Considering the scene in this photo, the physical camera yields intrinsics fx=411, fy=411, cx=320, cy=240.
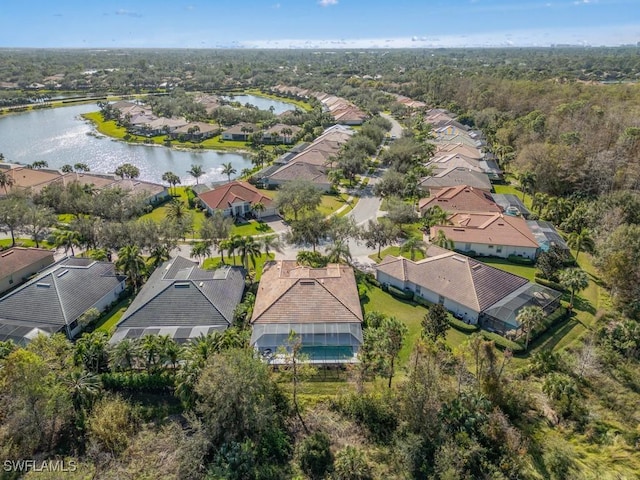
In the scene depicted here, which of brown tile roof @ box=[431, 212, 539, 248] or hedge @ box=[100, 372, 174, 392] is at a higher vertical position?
brown tile roof @ box=[431, 212, 539, 248]

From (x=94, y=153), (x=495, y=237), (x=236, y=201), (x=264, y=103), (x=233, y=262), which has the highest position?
(x=495, y=237)

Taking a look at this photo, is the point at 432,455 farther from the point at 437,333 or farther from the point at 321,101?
the point at 321,101

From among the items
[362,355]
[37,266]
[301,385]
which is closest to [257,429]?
[301,385]

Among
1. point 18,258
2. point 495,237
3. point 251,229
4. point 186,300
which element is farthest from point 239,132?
point 186,300

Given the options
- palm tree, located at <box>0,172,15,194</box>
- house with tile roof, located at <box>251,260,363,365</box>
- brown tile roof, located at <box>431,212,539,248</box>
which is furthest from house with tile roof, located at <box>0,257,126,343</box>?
brown tile roof, located at <box>431,212,539,248</box>

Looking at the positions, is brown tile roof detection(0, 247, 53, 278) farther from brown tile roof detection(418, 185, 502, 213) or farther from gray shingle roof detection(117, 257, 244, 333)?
brown tile roof detection(418, 185, 502, 213)

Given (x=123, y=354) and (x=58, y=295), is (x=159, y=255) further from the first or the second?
(x=123, y=354)

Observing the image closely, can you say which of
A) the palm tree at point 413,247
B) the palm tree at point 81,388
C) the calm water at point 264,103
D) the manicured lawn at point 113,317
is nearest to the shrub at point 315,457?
the palm tree at point 81,388

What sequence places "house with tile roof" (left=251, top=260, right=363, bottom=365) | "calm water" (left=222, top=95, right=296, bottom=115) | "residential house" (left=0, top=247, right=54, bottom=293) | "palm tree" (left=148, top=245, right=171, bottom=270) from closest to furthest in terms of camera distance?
1. "house with tile roof" (left=251, top=260, right=363, bottom=365)
2. "residential house" (left=0, top=247, right=54, bottom=293)
3. "palm tree" (left=148, top=245, right=171, bottom=270)
4. "calm water" (left=222, top=95, right=296, bottom=115)
